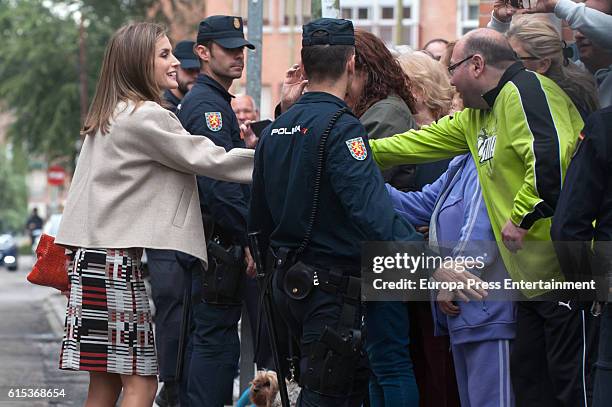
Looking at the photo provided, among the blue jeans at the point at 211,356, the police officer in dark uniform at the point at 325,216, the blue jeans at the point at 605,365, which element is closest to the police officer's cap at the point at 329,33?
the police officer in dark uniform at the point at 325,216

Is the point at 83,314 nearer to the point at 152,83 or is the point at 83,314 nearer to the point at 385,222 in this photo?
the point at 152,83

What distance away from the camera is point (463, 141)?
595cm

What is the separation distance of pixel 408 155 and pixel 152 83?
1233mm

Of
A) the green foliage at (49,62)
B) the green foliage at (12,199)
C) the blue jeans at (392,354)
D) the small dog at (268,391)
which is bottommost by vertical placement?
the green foliage at (12,199)

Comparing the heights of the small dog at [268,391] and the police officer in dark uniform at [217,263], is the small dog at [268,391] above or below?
below

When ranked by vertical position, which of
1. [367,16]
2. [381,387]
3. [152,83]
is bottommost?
[367,16]

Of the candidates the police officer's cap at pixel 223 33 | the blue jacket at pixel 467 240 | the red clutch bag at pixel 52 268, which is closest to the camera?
the blue jacket at pixel 467 240

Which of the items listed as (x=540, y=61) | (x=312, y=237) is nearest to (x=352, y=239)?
(x=312, y=237)

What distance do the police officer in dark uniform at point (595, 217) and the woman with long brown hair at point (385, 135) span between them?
3.29 feet

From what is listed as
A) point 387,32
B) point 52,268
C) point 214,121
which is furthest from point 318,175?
point 387,32

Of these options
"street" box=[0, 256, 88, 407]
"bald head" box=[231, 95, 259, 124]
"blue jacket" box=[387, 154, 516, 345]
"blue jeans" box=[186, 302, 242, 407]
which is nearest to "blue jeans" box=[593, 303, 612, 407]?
Answer: "blue jacket" box=[387, 154, 516, 345]

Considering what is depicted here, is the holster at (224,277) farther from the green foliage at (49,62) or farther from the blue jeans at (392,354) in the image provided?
the green foliage at (49,62)

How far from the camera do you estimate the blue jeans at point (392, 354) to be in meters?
5.63

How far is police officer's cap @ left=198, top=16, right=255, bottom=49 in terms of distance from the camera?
24.3ft
